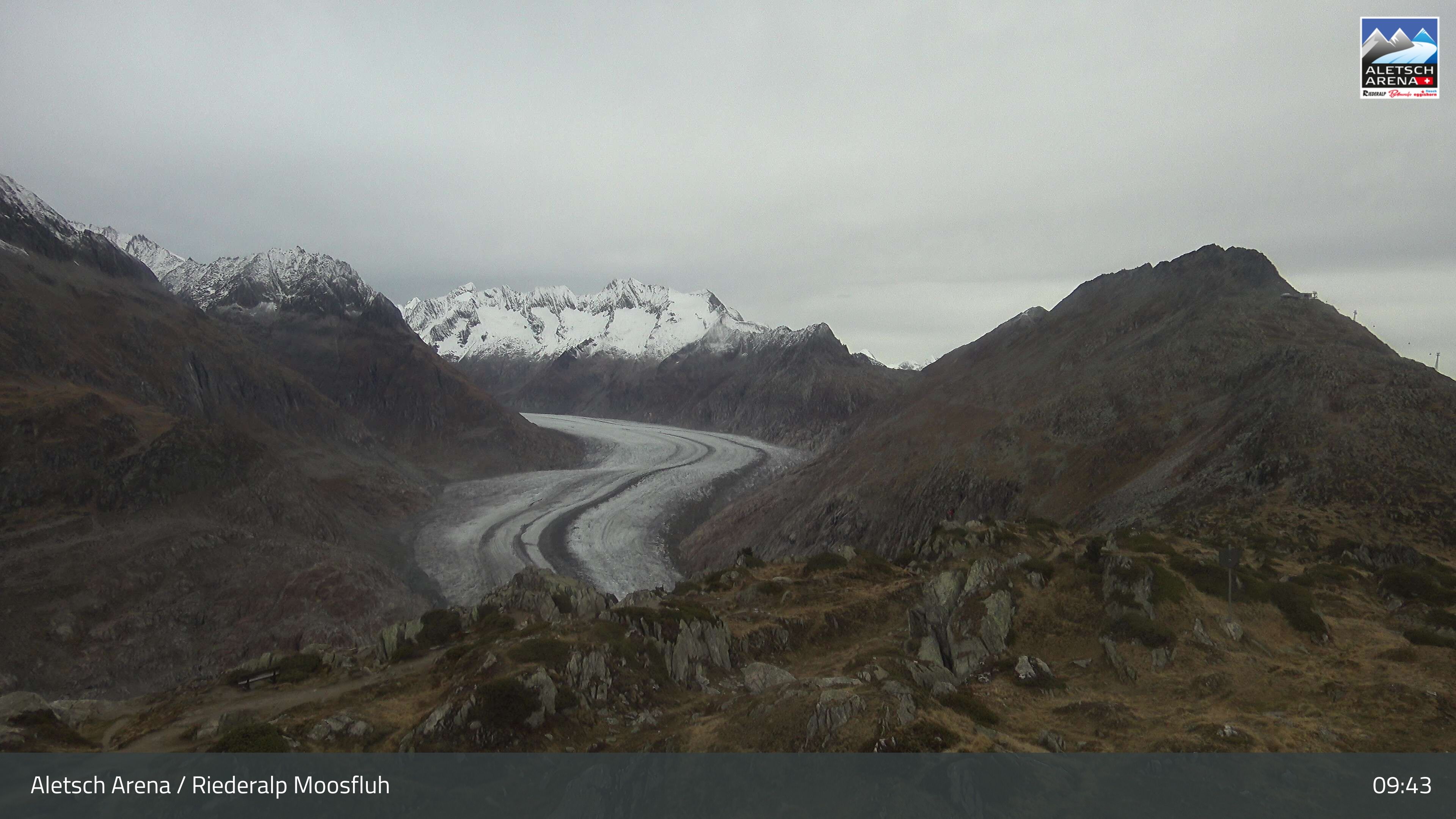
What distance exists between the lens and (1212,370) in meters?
65.1

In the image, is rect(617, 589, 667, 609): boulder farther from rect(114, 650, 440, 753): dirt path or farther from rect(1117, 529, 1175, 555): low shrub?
rect(1117, 529, 1175, 555): low shrub

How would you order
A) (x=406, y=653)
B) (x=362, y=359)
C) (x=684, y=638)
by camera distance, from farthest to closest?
(x=362, y=359)
(x=406, y=653)
(x=684, y=638)

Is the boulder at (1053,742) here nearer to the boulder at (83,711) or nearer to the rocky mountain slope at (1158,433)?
the rocky mountain slope at (1158,433)

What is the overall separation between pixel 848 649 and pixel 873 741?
15.7m

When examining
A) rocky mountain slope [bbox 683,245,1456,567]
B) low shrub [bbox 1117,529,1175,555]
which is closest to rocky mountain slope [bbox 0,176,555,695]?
rocky mountain slope [bbox 683,245,1456,567]

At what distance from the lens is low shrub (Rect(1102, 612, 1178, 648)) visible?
25.3 m

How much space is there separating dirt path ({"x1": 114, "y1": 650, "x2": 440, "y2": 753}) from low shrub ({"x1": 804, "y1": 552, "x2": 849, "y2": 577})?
76.8 ft

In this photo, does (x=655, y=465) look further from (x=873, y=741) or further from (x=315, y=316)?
(x=873, y=741)

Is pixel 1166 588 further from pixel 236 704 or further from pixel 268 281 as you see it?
pixel 268 281

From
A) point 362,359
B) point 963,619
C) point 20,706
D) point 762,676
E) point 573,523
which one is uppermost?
point 362,359

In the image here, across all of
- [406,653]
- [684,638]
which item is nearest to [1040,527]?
[684,638]

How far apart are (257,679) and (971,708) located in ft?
100

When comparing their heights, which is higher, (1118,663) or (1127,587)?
(1127,587)

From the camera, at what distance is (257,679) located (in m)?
30.3
